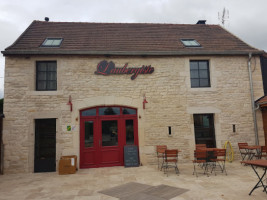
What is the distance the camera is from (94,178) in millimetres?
6133

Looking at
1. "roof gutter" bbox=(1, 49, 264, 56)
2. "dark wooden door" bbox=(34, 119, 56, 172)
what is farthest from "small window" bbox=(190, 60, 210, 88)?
"dark wooden door" bbox=(34, 119, 56, 172)

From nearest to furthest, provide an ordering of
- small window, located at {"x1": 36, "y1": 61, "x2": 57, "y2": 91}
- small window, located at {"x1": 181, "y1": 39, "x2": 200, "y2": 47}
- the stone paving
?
the stone paving < small window, located at {"x1": 36, "y1": 61, "x2": 57, "y2": 91} < small window, located at {"x1": 181, "y1": 39, "x2": 200, "y2": 47}

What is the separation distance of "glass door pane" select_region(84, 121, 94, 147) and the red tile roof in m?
2.80

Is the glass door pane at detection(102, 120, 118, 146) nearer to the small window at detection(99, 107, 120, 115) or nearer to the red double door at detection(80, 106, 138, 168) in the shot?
the red double door at detection(80, 106, 138, 168)

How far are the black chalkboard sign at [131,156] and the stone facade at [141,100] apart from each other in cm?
28

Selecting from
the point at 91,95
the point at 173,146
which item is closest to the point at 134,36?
the point at 91,95

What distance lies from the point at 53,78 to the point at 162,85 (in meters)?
4.35

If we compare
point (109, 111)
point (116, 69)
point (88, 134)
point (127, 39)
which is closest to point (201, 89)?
point (116, 69)

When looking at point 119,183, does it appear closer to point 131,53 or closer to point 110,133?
point 110,133

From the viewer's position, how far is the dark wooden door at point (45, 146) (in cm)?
737

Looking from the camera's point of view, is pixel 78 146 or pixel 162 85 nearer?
pixel 78 146

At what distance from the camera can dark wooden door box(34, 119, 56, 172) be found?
7.37 meters

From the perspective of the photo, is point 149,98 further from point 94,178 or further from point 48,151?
point 48,151

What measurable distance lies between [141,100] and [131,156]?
2.20m
